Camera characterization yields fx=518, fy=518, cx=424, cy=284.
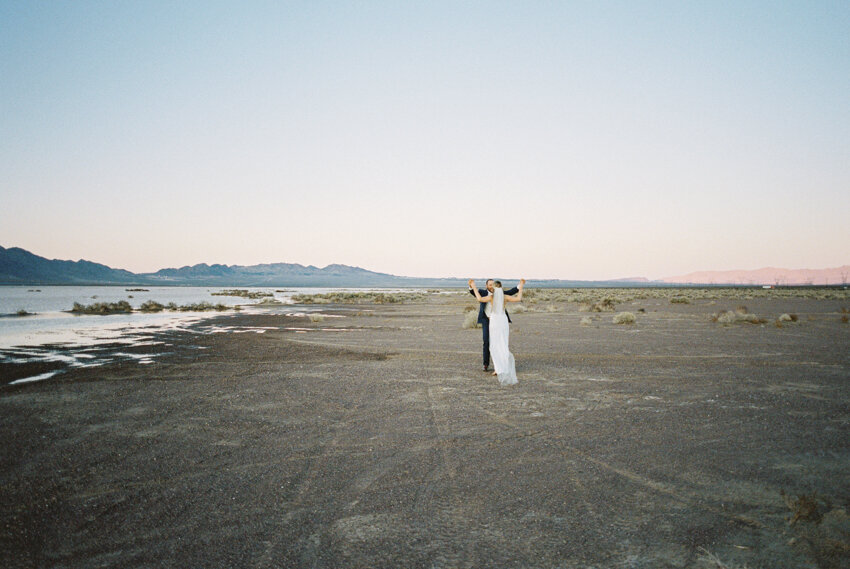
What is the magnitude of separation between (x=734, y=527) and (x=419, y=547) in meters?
2.60

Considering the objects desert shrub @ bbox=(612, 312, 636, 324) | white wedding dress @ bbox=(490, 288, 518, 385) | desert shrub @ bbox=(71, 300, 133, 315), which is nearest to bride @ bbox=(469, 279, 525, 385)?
white wedding dress @ bbox=(490, 288, 518, 385)

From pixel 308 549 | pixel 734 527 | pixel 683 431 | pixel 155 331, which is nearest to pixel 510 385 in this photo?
pixel 683 431

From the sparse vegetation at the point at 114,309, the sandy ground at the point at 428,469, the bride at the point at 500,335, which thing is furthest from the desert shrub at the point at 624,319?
the sparse vegetation at the point at 114,309

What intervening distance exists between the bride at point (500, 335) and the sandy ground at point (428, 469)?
43 centimetres

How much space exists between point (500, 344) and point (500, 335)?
20 cm

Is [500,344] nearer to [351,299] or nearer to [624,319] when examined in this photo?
[624,319]

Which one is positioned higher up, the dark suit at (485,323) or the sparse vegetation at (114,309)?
the dark suit at (485,323)

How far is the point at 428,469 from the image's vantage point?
5.67 meters

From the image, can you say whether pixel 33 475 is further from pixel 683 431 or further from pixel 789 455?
pixel 789 455

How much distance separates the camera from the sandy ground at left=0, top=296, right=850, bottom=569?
3.96 m

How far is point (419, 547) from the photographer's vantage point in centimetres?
396

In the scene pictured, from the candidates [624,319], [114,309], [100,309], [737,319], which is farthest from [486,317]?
[114,309]

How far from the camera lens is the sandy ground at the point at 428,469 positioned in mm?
3963

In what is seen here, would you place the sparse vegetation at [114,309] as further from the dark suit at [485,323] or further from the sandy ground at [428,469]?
the dark suit at [485,323]
